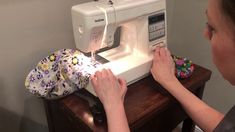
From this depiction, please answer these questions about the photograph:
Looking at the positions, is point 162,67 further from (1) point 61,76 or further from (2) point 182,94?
(1) point 61,76

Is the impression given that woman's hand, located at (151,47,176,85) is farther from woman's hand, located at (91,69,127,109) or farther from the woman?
woman's hand, located at (91,69,127,109)

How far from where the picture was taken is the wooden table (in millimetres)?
901

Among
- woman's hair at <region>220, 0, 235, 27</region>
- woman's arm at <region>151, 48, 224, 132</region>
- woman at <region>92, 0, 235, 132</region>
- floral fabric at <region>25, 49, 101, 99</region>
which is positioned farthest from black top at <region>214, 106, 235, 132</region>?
floral fabric at <region>25, 49, 101, 99</region>

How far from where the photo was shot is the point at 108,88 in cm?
85

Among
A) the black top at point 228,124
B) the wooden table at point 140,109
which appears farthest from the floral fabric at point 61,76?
the black top at point 228,124

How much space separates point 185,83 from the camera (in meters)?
1.07

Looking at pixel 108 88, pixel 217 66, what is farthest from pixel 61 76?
pixel 217 66

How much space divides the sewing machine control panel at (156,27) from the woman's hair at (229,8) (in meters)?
0.44

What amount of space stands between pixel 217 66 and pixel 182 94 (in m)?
0.29

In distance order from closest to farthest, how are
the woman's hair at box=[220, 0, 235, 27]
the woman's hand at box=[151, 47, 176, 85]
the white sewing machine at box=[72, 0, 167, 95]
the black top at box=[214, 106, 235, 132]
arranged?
the woman's hair at box=[220, 0, 235, 27] → the black top at box=[214, 106, 235, 132] → the white sewing machine at box=[72, 0, 167, 95] → the woman's hand at box=[151, 47, 176, 85]

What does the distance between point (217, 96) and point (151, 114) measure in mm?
867

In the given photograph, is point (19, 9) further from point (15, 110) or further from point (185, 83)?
point (185, 83)

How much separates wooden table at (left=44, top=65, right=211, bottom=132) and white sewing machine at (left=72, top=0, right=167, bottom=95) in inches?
2.6

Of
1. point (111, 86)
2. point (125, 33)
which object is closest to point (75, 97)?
point (111, 86)
